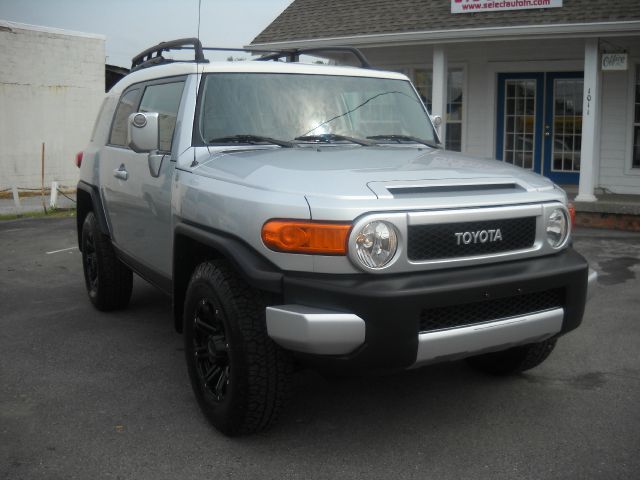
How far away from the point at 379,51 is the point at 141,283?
9052 millimetres

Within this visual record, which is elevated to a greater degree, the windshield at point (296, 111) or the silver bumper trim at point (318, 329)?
the windshield at point (296, 111)

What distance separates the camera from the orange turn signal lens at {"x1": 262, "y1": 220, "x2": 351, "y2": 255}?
10.8ft

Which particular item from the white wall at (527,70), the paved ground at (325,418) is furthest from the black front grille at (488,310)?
the white wall at (527,70)

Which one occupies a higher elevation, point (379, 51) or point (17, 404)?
point (379, 51)

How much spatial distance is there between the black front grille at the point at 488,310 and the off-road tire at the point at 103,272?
340 cm

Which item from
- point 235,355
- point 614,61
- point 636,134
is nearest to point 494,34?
point 614,61

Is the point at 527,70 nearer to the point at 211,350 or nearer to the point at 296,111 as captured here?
the point at 296,111

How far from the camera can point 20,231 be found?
37.8 feet

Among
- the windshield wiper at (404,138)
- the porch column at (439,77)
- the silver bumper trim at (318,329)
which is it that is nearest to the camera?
the silver bumper trim at (318,329)

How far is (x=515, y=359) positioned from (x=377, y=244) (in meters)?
1.65

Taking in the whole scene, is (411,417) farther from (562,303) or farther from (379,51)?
(379,51)

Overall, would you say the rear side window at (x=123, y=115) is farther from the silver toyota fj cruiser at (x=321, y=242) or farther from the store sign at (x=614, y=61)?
the store sign at (x=614, y=61)

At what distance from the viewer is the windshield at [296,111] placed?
4.54m

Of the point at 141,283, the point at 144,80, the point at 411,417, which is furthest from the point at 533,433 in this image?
the point at 141,283
